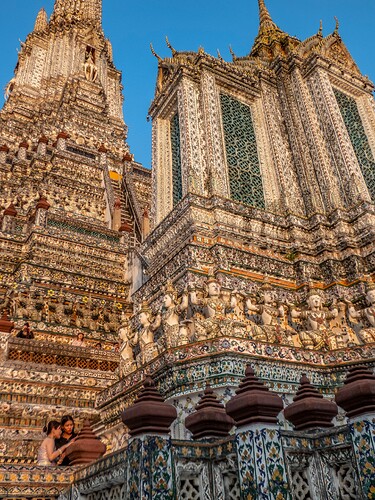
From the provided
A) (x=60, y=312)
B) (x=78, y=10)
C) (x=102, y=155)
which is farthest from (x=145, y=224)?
(x=78, y=10)

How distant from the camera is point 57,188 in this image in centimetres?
1983

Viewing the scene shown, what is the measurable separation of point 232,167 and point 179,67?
140 inches

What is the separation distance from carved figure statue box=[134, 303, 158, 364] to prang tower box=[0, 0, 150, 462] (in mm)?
2682

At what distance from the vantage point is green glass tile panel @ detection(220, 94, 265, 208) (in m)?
11.8

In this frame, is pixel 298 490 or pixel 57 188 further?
pixel 57 188

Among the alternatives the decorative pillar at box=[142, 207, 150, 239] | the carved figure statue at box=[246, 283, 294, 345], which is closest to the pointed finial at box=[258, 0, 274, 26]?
the decorative pillar at box=[142, 207, 150, 239]

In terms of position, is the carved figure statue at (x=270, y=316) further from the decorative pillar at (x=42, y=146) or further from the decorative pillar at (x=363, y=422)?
the decorative pillar at (x=42, y=146)

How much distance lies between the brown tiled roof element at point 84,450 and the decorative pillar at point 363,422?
2886 mm

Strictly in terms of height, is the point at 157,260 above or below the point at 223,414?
above

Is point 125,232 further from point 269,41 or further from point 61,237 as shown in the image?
point 269,41

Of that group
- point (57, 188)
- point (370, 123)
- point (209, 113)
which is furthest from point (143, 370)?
point (57, 188)

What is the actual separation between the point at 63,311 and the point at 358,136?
10449mm

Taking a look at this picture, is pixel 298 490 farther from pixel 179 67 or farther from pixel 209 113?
pixel 179 67

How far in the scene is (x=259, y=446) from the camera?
128 inches
